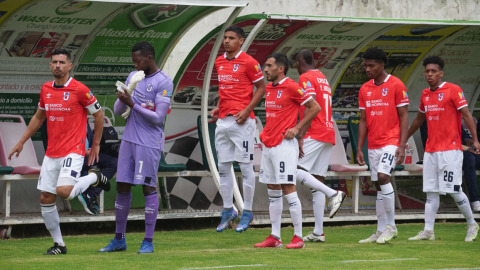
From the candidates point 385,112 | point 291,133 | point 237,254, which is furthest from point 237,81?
point 237,254

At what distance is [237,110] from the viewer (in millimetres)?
8539

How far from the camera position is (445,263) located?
6.59m

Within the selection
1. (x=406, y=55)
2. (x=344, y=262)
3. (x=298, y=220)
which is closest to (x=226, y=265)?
(x=344, y=262)

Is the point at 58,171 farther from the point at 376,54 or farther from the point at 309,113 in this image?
the point at 376,54

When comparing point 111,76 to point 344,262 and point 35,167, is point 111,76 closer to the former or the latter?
point 35,167

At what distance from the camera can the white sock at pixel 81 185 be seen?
7.23 meters

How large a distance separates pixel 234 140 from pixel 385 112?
1.70m

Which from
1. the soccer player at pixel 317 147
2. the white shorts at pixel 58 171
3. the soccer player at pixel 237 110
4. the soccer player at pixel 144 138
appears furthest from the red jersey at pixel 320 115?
the white shorts at pixel 58 171

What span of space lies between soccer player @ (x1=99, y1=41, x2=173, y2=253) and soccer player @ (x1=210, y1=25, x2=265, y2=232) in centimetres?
150

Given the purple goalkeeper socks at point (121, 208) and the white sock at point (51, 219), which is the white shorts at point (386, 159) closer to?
the purple goalkeeper socks at point (121, 208)

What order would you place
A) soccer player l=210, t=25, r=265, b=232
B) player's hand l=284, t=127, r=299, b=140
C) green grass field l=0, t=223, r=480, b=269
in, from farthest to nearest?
soccer player l=210, t=25, r=265, b=232 < player's hand l=284, t=127, r=299, b=140 < green grass field l=0, t=223, r=480, b=269

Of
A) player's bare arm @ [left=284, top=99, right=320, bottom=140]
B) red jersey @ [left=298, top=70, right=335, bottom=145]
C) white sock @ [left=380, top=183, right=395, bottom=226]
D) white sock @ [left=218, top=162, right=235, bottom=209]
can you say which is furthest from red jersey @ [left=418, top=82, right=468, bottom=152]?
white sock @ [left=218, top=162, right=235, bottom=209]

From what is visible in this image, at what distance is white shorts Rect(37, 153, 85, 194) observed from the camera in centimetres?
707

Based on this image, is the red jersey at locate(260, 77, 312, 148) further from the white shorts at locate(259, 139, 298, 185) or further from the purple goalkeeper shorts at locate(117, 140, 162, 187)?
the purple goalkeeper shorts at locate(117, 140, 162, 187)
